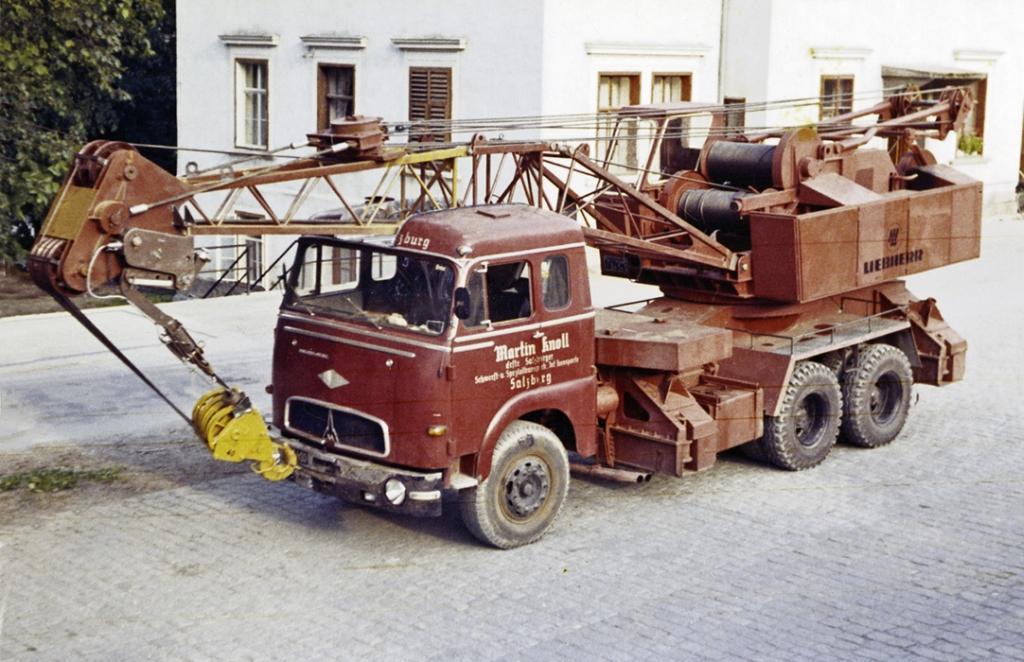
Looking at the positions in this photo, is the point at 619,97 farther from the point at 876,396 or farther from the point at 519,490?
the point at 519,490

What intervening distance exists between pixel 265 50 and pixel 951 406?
16381 millimetres

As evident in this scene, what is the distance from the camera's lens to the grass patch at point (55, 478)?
523 inches

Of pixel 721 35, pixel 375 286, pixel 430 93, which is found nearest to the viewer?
pixel 375 286

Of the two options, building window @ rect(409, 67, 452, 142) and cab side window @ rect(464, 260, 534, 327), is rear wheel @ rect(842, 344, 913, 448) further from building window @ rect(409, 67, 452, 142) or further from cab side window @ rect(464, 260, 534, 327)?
building window @ rect(409, 67, 452, 142)

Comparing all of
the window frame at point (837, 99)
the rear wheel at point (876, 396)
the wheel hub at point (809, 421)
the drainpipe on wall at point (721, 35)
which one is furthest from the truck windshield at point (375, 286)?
the window frame at point (837, 99)

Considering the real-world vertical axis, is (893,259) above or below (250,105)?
below

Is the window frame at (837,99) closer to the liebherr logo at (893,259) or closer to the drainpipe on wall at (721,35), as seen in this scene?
the drainpipe on wall at (721,35)

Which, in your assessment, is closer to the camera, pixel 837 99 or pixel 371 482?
pixel 371 482

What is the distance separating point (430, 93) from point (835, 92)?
28.4ft

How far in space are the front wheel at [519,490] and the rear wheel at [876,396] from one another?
396cm

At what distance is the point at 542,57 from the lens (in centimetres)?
2338

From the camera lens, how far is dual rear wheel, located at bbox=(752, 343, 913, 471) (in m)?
13.7

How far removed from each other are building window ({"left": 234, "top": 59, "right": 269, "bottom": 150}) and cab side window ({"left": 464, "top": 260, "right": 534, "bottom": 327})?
1794cm

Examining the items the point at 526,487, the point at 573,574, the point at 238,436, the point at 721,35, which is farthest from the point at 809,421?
the point at 721,35
